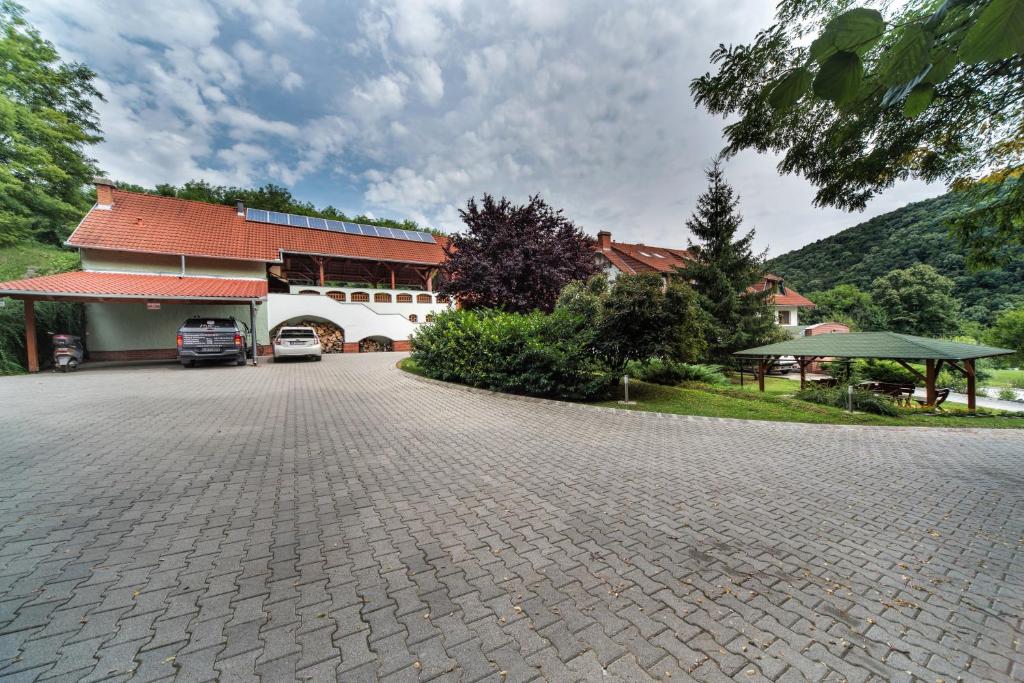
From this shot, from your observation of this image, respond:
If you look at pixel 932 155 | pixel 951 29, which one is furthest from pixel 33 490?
pixel 932 155

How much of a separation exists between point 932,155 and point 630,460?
4.88 m

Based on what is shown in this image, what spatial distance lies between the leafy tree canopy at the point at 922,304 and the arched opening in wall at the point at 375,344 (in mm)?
42515

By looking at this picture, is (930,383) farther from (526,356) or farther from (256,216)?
(256,216)

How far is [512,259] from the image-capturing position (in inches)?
546

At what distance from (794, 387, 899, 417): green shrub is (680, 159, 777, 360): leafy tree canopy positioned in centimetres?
626

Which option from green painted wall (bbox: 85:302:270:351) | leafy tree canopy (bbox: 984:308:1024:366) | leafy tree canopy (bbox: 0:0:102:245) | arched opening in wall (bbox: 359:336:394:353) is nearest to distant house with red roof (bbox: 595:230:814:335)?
leafy tree canopy (bbox: 984:308:1024:366)

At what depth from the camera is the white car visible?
16.8 metres

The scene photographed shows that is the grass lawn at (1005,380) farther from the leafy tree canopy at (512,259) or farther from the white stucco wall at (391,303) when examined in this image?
the white stucco wall at (391,303)

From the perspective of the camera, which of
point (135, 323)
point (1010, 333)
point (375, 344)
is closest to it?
point (135, 323)

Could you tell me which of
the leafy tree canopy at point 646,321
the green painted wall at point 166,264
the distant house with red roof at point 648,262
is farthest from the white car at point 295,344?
the distant house with red roof at point 648,262

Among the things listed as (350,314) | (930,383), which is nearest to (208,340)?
(350,314)

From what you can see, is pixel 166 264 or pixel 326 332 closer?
pixel 166 264

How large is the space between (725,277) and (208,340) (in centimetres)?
2140

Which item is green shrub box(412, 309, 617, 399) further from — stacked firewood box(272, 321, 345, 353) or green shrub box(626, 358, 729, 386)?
stacked firewood box(272, 321, 345, 353)
